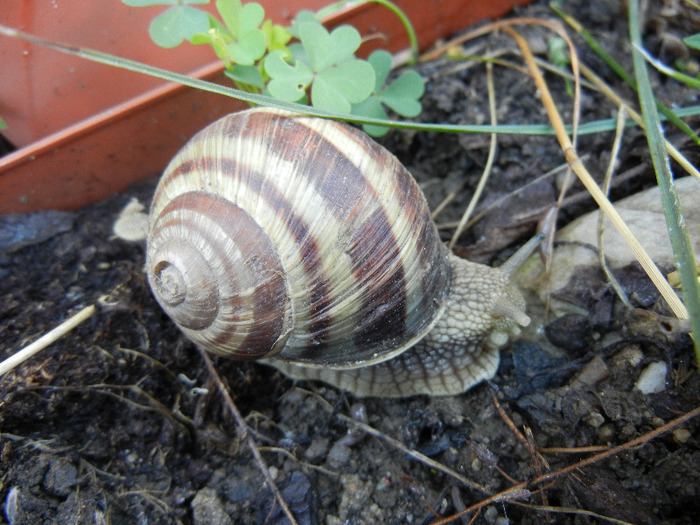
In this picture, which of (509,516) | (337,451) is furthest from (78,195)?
(509,516)

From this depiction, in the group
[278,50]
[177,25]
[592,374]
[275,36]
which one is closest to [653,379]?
[592,374]

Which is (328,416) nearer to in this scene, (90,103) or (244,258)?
(244,258)

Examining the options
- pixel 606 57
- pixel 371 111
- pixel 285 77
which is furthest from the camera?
pixel 606 57

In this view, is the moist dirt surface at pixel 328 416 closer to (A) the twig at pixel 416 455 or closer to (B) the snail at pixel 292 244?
(A) the twig at pixel 416 455

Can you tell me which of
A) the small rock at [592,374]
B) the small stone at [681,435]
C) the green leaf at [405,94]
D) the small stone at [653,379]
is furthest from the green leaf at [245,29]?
the small stone at [681,435]

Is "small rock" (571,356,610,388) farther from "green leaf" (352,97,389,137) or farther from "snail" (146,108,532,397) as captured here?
"green leaf" (352,97,389,137)

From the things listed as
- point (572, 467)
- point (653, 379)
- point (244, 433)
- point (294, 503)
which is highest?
point (653, 379)
